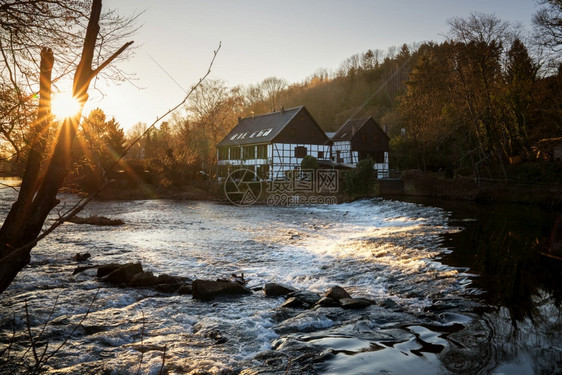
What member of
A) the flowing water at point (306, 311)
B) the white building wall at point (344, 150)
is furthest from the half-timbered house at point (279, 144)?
the flowing water at point (306, 311)

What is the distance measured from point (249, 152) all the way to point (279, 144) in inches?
256

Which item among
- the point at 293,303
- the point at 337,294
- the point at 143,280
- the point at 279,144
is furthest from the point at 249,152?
the point at 293,303

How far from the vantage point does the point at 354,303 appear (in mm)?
8688

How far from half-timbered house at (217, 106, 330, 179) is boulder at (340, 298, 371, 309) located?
40.9 m

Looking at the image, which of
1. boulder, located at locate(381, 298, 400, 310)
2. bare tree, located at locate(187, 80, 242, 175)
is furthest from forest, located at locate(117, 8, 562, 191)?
boulder, located at locate(381, 298, 400, 310)

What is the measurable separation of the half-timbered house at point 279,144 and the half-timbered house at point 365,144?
5.61 m

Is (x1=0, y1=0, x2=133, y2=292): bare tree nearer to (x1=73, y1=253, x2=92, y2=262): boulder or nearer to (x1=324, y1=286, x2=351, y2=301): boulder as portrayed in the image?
(x1=324, y1=286, x2=351, y2=301): boulder

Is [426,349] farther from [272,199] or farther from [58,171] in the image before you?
[272,199]

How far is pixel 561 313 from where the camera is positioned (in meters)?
8.06

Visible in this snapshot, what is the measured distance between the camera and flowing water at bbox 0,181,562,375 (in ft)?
19.8

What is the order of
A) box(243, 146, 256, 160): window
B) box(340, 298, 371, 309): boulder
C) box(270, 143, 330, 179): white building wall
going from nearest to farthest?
box(340, 298, 371, 309): boulder, box(270, 143, 330, 179): white building wall, box(243, 146, 256, 160): window

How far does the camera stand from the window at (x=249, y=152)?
56.7 meters

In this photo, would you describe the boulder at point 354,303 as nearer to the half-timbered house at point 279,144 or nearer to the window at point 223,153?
the half-timbered house at point 279,144

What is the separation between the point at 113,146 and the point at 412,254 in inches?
1521
